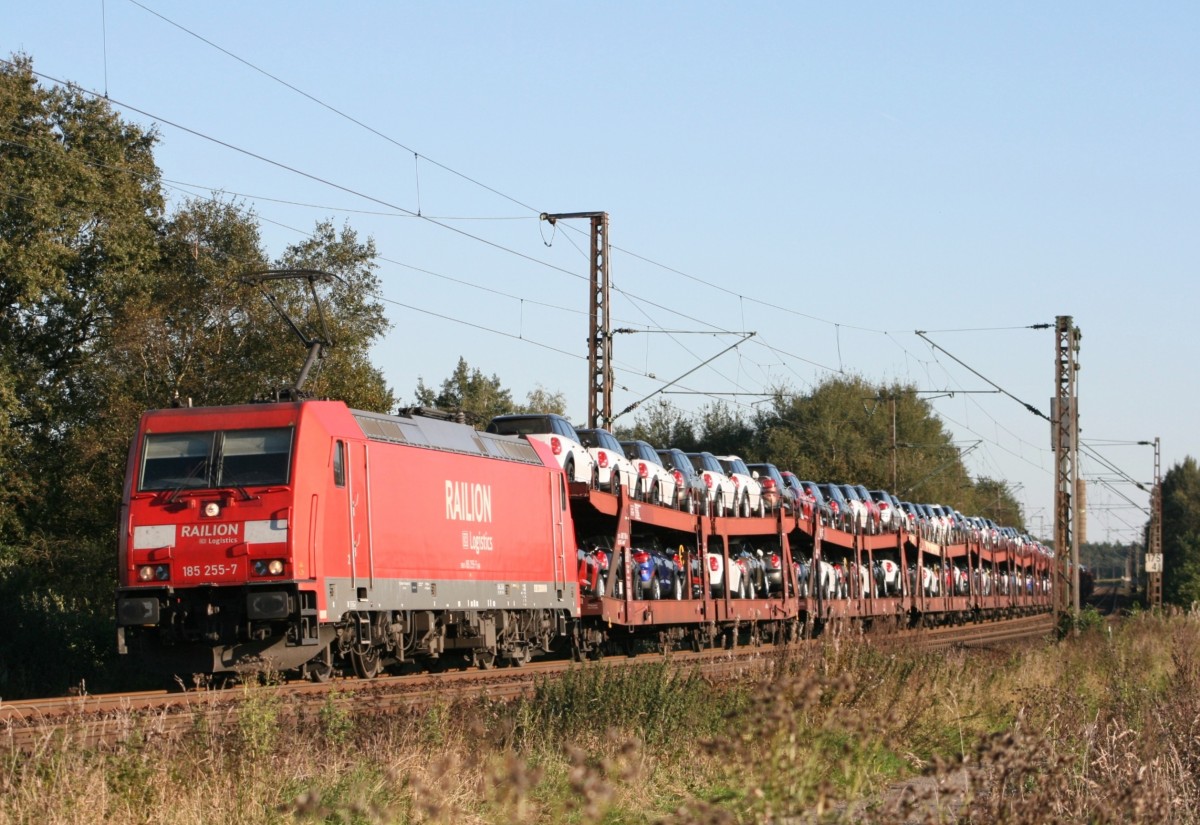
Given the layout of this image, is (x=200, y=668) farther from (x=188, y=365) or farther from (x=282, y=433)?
(x=188, y=365)

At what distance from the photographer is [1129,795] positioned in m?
6.30

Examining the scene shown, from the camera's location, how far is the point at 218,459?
17.6m

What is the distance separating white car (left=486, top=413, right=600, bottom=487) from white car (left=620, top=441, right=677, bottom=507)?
1291mm

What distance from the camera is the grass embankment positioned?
5766 mm

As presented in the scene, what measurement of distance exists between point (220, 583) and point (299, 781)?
27.3 ft

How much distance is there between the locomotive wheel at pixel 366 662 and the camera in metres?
19.2

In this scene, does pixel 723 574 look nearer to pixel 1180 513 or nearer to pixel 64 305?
pixel 64 305

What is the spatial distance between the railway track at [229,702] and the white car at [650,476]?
5.56 meters

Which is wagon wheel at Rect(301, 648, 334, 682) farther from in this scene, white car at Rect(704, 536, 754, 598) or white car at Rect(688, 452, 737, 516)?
white car at Rect(688, 452, 737, 516)

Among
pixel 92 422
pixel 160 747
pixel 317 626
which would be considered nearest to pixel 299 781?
pixel 160 747

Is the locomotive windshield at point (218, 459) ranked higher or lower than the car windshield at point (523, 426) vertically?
lower

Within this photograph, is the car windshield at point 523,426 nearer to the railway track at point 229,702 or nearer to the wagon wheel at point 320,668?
the railway track at point 229,702

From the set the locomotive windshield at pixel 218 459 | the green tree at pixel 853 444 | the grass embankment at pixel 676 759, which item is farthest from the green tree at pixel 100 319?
the green tree at pixel 853 444

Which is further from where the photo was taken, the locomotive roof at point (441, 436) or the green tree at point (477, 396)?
the green tree at point (477, 396)
